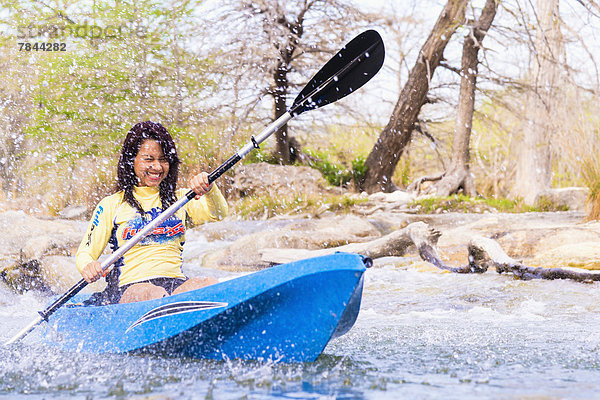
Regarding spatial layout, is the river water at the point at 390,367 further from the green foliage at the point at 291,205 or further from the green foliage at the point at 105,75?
the green foliage at the point at 105,75

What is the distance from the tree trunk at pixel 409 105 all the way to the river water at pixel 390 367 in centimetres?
660

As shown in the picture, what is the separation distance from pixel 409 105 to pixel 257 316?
27.0 feet

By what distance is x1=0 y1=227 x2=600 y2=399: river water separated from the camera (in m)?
1.91

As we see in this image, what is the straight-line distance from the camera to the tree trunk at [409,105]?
9.49m

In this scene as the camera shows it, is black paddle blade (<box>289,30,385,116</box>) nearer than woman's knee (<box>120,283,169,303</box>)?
No

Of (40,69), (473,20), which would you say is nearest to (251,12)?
(473,20)

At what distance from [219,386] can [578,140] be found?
5649 millimetres

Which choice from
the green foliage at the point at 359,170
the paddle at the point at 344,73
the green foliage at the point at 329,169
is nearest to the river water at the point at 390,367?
the paddle at the point at 344,73

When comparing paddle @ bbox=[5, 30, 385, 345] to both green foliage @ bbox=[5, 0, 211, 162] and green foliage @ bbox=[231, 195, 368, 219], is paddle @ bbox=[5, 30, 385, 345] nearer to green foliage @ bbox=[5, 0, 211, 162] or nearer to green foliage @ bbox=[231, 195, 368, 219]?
green foliage @ bbox=[231, 195, 368, 219]

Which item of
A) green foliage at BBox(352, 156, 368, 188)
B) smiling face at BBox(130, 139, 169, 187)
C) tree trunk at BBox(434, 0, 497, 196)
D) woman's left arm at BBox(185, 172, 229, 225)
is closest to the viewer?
smiling face at BBox(130, 139, 169, 187)

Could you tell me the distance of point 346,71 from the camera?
2967 mm

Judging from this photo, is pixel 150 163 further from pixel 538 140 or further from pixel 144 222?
pixel 538 140

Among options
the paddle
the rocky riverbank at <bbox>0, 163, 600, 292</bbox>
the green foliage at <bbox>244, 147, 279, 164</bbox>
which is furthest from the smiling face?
the green foliage at <bbox>244, 147, 279, 164</bbox>

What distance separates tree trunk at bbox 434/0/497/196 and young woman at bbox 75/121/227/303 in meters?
7.41
